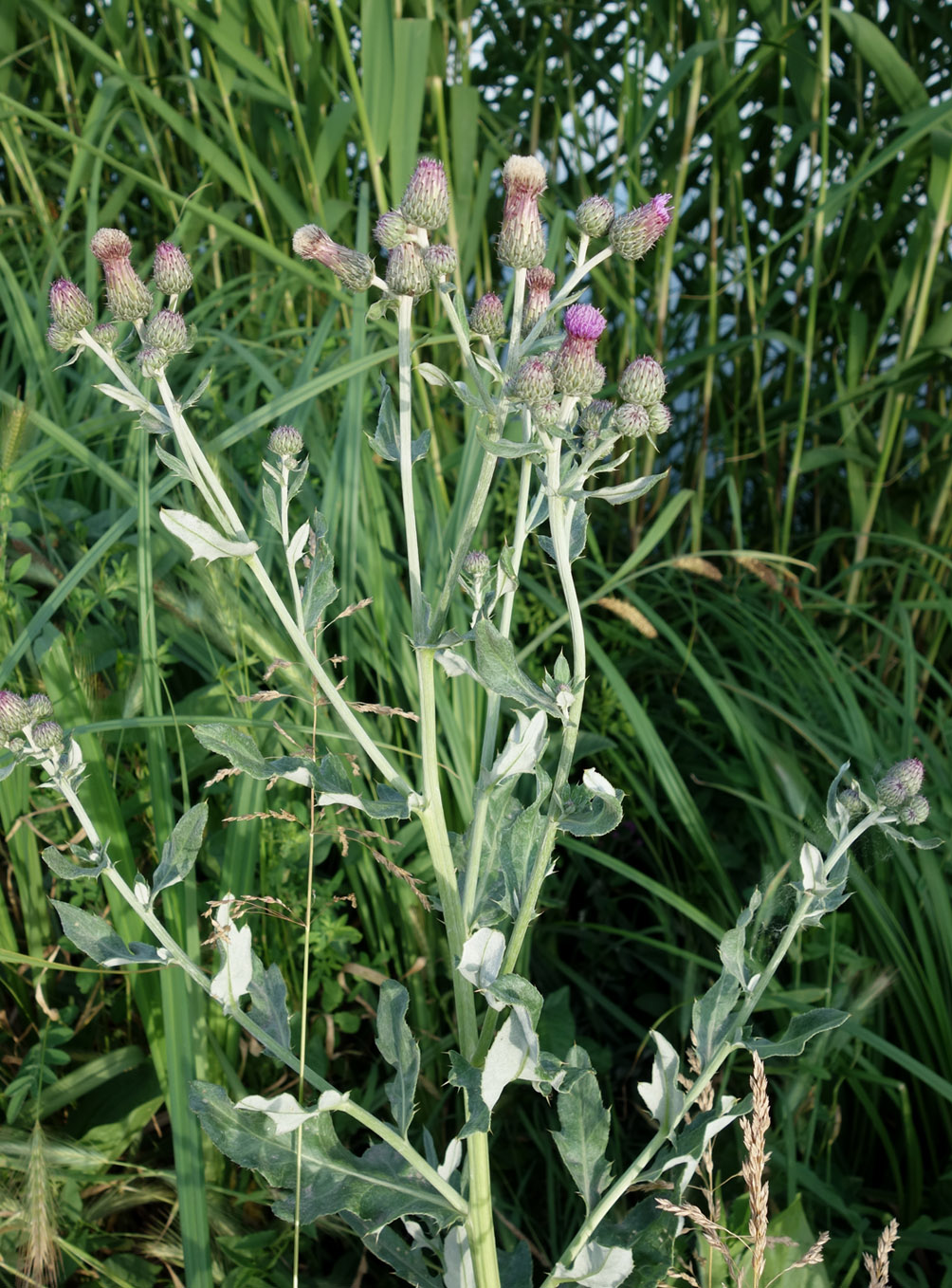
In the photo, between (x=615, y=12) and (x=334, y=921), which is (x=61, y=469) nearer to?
(x=334, y=921)

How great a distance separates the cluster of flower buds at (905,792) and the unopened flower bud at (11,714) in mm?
836

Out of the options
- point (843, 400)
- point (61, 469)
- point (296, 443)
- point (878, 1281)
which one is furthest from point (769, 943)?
point (61, 469)

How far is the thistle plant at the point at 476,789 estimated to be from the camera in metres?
0.93

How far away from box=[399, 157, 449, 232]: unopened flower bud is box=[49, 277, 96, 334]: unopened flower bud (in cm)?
30

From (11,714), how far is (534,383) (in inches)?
23.0

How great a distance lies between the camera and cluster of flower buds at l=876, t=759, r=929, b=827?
1002 mm

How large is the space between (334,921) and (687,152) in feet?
6.69

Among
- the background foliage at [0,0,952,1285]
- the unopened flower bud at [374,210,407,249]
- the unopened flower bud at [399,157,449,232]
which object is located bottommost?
the background foliage at [0,0,952,1285]

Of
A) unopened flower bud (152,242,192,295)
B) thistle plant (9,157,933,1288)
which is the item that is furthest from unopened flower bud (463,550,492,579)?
unopened flower bud (152,242,192,295)

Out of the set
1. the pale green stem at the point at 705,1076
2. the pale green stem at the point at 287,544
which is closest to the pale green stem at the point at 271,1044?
the pale green stem at the point at 705,1076

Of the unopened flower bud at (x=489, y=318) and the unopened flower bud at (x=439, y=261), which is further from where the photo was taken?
the unopened flower bud at (x=489, y=318)

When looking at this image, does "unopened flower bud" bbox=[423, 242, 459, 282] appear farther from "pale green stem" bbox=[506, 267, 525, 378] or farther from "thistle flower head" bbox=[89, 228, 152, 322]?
"thistle flower head" bbox=[89, 228, 152, 322]

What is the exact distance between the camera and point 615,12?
10.0 ft

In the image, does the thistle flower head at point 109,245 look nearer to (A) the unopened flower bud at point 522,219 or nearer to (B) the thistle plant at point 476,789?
(B) the thistle plant at point 476,789
